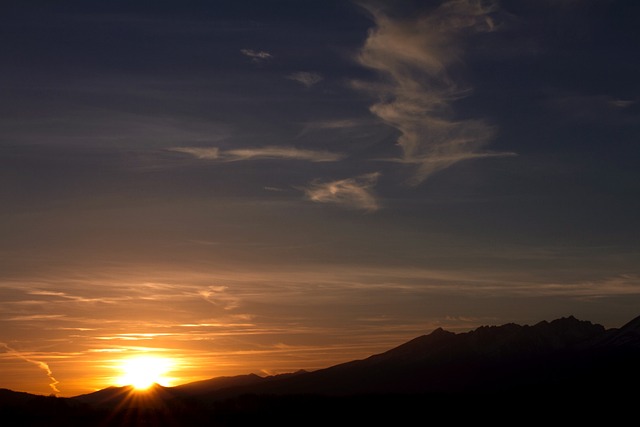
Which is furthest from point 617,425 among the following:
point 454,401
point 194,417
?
point 194,417

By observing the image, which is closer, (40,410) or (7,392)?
(40,410)

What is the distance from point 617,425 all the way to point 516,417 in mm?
11770

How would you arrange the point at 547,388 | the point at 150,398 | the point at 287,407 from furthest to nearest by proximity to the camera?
the point at 547,388
the point at 150,398
the point at 287,407

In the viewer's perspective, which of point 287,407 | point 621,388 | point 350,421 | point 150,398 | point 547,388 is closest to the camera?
point 350,421

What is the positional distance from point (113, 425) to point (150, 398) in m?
32.6

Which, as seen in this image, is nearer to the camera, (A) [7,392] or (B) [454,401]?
(B) [454,401]

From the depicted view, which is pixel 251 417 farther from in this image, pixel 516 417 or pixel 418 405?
pixel 516 417

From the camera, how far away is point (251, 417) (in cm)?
9850

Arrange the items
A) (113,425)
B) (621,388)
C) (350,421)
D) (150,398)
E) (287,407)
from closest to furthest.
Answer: (113,425), (350,421), (287,407), (150,398), (621,388)

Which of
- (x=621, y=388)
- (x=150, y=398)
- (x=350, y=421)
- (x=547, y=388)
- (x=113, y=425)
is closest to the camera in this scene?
(x=113, y=425)

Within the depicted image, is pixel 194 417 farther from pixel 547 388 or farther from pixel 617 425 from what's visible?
pixel 547 388

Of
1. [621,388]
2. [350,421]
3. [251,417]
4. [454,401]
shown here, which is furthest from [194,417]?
[621,388]

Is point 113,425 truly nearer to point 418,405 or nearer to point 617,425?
point 418,405

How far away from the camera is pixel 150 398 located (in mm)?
123250
